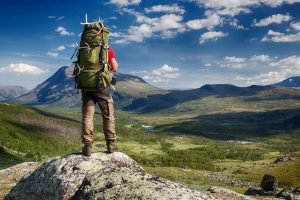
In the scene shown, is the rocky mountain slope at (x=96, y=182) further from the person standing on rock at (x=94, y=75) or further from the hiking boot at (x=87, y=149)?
the person standing on rock at (x=94, y=75)

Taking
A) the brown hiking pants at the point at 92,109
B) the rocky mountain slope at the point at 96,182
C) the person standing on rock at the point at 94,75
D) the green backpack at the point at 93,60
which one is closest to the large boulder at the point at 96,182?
the rocky mountain slope at the point at 96,182

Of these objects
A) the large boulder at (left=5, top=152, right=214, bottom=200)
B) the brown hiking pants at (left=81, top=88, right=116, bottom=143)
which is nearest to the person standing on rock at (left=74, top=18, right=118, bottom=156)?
the brown hiking pants at (left=81, top=88, right=116, bottom=143)

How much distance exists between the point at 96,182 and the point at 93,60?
20.5ft

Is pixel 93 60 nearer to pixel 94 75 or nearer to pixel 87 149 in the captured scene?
pixel 94 75

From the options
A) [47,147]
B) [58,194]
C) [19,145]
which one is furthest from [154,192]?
[47,147]

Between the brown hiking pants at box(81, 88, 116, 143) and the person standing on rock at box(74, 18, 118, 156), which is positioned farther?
the brown hiking pants at box(81, 88, 116, 143)

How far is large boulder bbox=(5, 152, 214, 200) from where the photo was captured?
43.4 feet

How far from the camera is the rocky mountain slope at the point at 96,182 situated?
13242 millimetres

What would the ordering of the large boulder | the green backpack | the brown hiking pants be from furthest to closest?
the brown hiking pants
the green backpack
the large boulder

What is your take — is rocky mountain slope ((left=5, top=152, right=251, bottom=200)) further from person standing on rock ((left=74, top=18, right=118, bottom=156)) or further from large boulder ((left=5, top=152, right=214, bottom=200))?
person standing on rock ((left=74, top=18, right=118, bottom=156))

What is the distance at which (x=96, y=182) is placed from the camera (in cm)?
1501

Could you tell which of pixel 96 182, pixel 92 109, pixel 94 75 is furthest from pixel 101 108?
pixel 96 182

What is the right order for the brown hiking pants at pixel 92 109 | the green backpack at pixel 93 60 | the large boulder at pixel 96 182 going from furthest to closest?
the brown hiking pants at pixel 92 109
the green backpack at pixel 93 60
the large boulder at pixel 96 182

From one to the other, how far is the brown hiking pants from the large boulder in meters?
1.12
